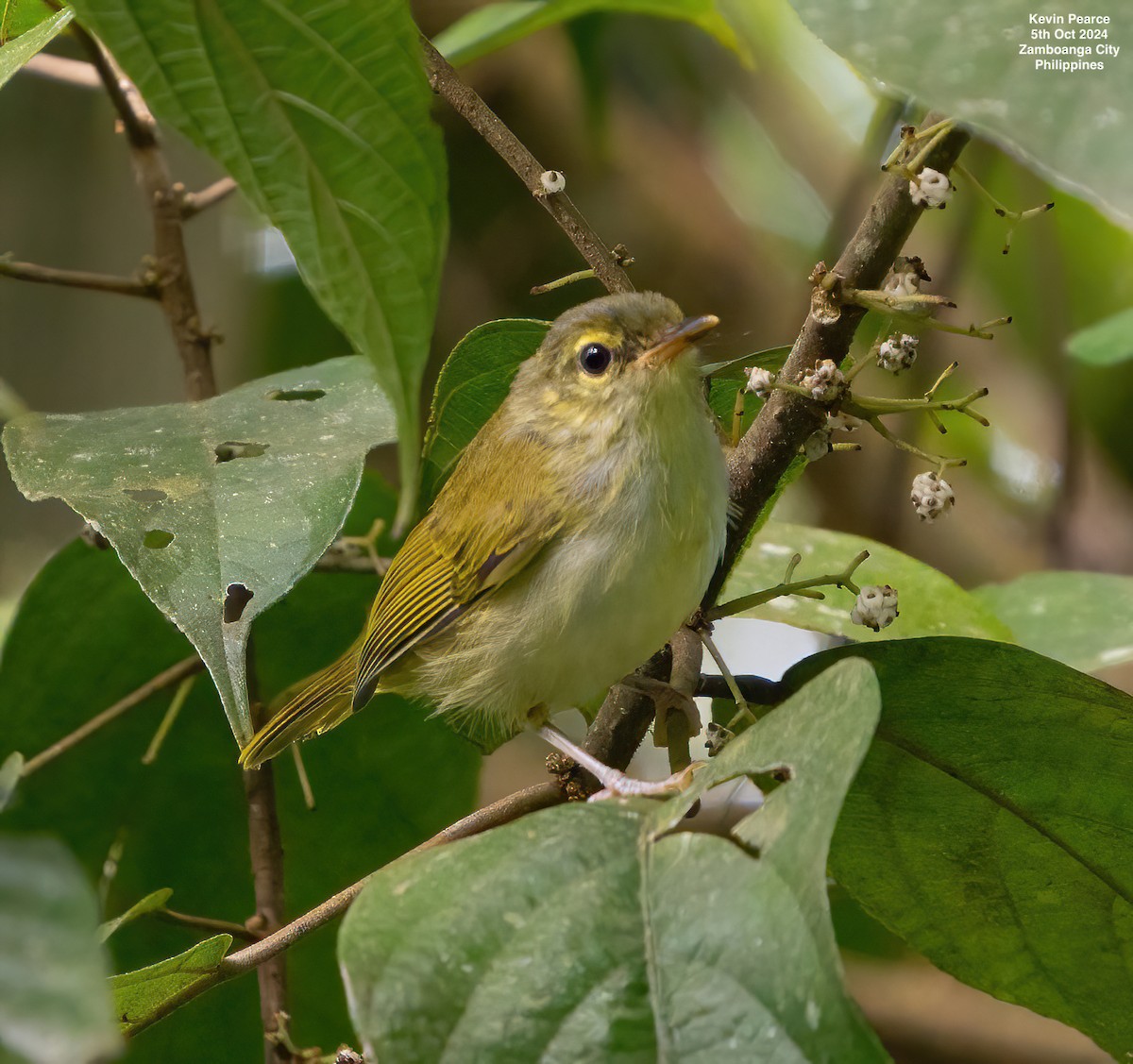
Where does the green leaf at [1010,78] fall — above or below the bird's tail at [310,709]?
above

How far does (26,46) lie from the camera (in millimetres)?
1193

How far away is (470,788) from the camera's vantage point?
182cm

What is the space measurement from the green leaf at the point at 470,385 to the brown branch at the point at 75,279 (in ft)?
1.52

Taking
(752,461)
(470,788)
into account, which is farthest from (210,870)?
(752,461)

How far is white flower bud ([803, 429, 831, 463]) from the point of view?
45.5 inches

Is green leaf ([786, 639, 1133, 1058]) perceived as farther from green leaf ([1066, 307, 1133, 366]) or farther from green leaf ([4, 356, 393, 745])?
green leaf ([1066, 307, 1133, 366])

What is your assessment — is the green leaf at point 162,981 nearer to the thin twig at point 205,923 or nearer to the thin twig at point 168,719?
the thin twig at point 205,923

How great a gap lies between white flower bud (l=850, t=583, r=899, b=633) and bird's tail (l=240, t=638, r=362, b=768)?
0.70 meters

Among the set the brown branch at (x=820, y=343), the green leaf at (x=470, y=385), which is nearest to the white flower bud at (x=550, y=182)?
the green leaf at (x=470, y=385)

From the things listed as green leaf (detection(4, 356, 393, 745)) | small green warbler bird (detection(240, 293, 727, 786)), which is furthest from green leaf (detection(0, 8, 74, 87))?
small green warbler bird (detection(240, 293, 727, 786))

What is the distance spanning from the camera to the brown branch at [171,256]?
1.80 meters

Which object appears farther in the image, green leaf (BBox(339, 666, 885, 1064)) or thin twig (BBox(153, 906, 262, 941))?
thin twig (BBox(153, 906, 262, 941))

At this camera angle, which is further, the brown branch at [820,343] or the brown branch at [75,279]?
the brown branch at [75,279]

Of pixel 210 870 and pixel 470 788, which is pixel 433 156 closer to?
pixel 470 788
